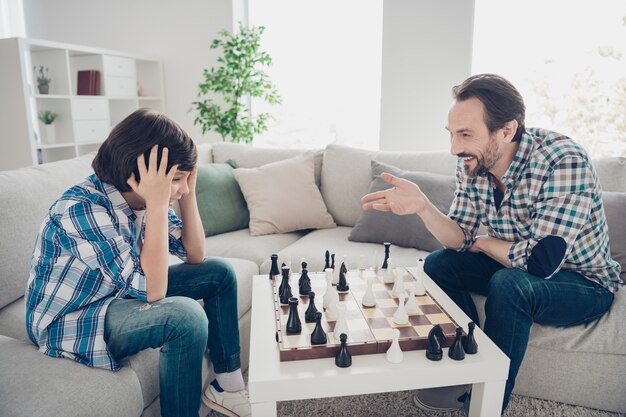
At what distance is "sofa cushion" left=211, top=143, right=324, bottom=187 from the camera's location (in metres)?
2.63

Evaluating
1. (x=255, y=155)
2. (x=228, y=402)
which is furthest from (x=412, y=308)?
(x=255, y=155)

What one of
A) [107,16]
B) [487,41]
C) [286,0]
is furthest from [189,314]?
[107,16]

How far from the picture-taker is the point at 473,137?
1494mm

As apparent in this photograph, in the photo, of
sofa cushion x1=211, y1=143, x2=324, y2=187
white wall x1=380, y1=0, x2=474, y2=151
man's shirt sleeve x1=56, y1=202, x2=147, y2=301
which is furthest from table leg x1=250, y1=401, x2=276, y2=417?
white wall x1=380, y1=0, x2=474, y2=151

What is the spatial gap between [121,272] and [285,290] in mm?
470

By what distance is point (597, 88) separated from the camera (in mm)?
3293

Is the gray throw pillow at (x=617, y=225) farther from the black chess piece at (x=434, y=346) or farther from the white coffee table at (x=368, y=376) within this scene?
the black chess piece at (x=434, y=346)

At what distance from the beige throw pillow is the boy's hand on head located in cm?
113

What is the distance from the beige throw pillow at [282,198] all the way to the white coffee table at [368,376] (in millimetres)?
1209

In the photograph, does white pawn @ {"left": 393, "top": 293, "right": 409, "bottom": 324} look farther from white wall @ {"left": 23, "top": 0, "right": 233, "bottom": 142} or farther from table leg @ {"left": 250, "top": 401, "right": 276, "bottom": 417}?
white wall @ {"left": 23, "top": 0, "right": 233, "bottom": 142}

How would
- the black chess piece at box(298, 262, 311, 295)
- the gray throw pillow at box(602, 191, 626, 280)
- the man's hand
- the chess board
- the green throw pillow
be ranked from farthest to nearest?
the green throw pillow, the gray throw pillow at box(602, 191, 626, 280), the man's hand, the black chess piece at box(298, 262, 311, 295), the chess board

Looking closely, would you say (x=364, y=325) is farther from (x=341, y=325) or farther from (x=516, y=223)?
(x=516, y=223)

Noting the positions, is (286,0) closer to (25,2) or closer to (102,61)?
(102,61)

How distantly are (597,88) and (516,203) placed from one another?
2388 millimetres
